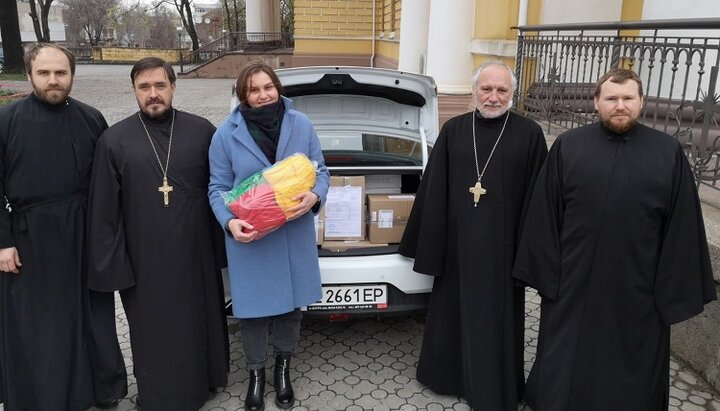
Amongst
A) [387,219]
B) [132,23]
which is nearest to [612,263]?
[387,219]

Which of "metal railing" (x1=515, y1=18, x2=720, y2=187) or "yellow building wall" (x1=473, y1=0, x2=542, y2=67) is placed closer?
"metal railing" (x1=515, y1=18, x2=720, y2=187)

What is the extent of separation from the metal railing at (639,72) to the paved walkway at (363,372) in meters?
1.46

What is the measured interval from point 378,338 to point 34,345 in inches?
80.1

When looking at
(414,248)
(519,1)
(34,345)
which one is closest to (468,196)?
(414,248)

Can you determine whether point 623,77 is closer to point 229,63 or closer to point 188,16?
point 229,63

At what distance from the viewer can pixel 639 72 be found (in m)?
3.98

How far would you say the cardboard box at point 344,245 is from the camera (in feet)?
11.2

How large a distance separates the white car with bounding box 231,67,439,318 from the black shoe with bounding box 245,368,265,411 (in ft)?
1.47

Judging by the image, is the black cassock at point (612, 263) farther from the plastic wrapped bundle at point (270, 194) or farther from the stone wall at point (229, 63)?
the stone wall at point (229, 63)

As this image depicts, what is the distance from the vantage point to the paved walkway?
314 centimetres

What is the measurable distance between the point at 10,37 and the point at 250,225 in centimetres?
2518

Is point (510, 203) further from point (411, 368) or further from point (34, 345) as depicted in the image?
point (34, 345)

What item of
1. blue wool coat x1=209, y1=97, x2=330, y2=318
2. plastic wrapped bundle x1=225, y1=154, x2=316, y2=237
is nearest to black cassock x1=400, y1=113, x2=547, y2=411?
blue wool coat x1=209, y1=97, x2=330, y2=318

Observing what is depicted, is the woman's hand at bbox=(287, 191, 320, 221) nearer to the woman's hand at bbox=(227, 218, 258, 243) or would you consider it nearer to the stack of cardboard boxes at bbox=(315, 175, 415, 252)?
the woman's hand at bbox=(227, 218, 258, 243)
